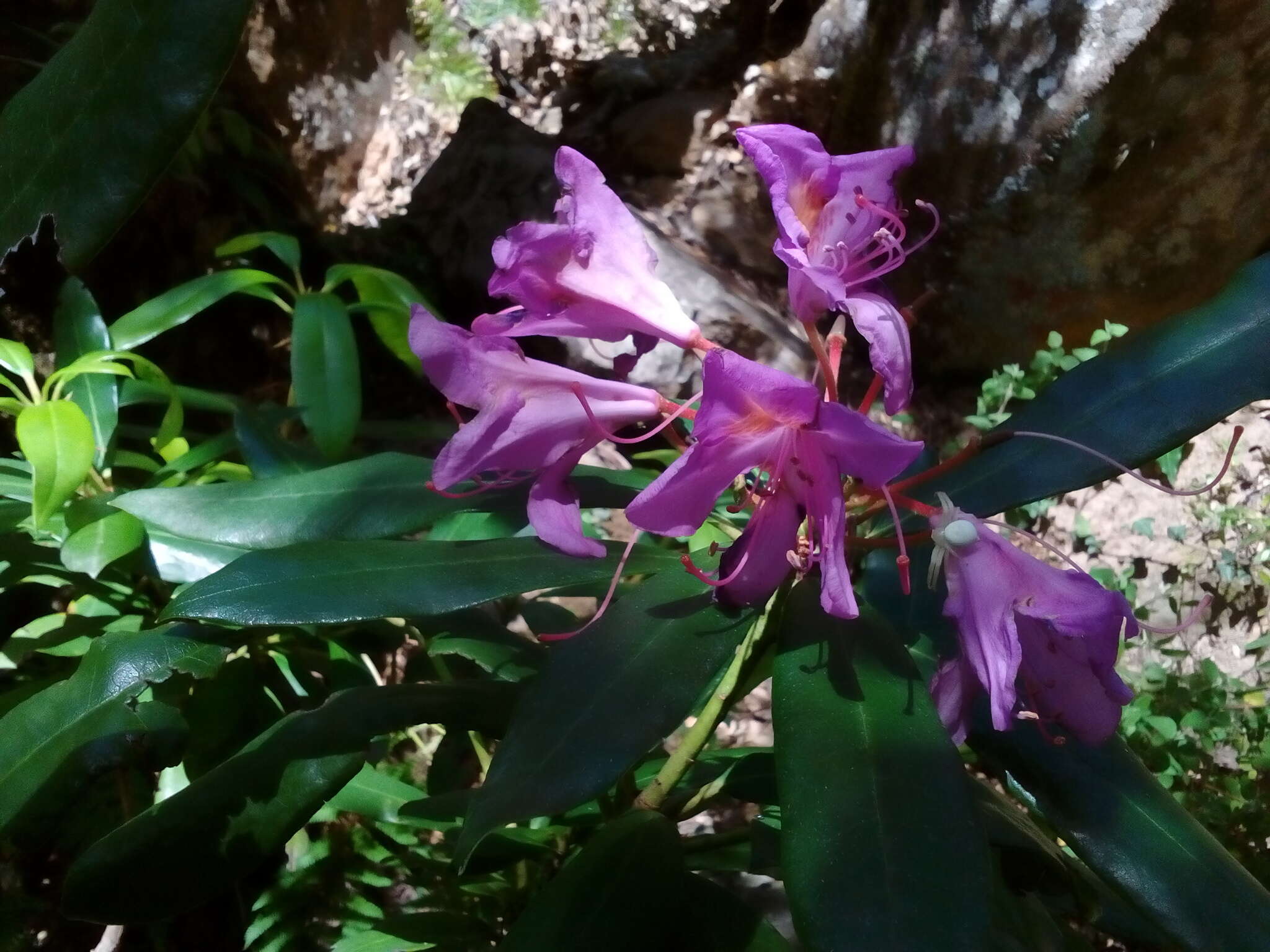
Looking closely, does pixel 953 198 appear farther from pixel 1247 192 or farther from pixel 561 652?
pixel 561 652

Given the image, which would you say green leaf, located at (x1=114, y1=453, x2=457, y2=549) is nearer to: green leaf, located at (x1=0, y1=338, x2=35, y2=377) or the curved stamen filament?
the curved stamen filament

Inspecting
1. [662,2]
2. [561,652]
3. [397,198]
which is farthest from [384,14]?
[561,652]

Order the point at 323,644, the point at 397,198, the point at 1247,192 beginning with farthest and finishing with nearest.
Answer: the point at 397,198 < the point at 1247,192 < the point at 323,644

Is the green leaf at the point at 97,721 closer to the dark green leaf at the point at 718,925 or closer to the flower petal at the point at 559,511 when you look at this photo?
the flower petal at the point at 559,511

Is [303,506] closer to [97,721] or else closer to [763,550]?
[97,721]

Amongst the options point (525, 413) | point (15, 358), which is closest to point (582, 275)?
point (525, 413)

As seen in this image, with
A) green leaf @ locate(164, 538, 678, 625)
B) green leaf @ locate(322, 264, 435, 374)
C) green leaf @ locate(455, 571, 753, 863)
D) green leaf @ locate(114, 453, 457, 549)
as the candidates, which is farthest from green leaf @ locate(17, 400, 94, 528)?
green leaf @ locate(455, 571, 753, 863)
